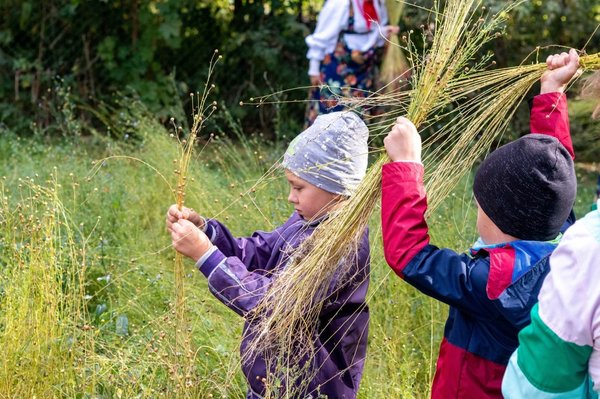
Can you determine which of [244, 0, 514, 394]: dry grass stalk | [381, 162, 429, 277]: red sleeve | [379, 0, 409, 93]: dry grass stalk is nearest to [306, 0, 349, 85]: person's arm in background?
[379, 0, 409, 93]: dry grass stalk

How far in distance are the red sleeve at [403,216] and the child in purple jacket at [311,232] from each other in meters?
0.36

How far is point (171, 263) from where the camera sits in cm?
409

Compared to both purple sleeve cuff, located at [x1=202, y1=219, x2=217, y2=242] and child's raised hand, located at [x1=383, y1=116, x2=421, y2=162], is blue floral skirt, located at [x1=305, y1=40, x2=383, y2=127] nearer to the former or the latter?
purple sleeve cuff, located at [x1=202, y1=219, x2=217, y2=242]

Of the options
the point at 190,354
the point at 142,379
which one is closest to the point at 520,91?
the point at 190,354

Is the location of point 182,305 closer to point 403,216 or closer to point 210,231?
point 210,231

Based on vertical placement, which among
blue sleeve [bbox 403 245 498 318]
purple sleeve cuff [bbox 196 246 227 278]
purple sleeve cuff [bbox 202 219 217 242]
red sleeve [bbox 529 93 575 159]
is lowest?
purple sleeve cuff [bbox 202 219 217 242]

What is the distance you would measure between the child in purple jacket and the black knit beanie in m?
0.47

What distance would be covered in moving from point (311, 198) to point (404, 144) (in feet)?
1.57

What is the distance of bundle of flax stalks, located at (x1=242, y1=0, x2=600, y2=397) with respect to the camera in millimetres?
2369

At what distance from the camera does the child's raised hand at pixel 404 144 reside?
215cm

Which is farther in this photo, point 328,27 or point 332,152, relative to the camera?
point 328,27

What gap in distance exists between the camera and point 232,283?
236 centimetres

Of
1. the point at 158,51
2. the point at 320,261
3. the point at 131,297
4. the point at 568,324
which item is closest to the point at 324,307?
the point at 320,261

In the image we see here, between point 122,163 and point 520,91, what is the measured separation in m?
3.47
